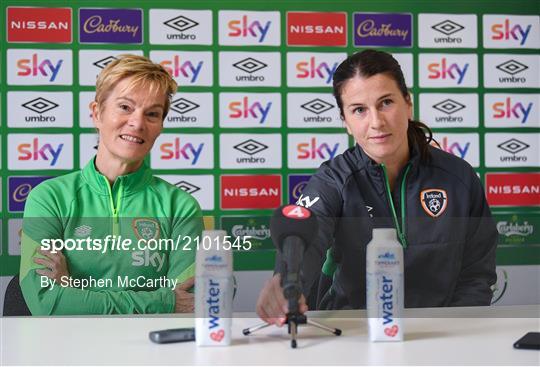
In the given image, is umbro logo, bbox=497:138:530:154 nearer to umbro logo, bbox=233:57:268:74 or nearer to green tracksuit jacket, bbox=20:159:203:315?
umbro logo, bbox=233:57:268:74

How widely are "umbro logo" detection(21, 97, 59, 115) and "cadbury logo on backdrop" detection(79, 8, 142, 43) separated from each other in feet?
0.83

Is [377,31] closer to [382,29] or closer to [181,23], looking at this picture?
[382,29]

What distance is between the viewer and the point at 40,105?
2.22 meters

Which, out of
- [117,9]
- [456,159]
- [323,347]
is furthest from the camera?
[117,9]

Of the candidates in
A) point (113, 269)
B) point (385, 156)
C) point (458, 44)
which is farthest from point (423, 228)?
point (458, 44)

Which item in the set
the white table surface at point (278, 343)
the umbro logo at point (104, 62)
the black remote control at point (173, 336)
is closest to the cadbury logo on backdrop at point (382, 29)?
the umbro logo at point (104, 62)

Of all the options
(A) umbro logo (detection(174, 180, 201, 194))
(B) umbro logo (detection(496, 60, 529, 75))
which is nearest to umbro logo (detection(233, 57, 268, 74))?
(A) umbro logo (detection(174, 180, 201, 194))

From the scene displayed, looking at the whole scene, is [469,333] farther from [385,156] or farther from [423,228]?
[385,156]

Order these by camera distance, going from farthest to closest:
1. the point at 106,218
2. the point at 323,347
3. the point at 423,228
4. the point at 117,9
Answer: the point at 117,9
the point at 106,218
the point at 423,228
the point at 323,347

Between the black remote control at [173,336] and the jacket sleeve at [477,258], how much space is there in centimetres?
81

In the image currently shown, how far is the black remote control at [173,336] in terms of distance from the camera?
97 cm

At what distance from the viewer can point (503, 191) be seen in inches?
93.3

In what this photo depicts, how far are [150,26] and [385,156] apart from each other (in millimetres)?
1088

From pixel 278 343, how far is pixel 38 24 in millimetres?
1710
